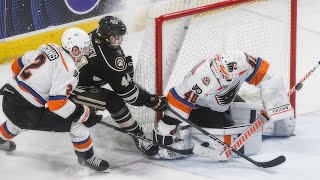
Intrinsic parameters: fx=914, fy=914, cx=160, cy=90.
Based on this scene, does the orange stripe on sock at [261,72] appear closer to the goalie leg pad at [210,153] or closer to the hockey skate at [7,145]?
the goalie leg pad at [210,153]

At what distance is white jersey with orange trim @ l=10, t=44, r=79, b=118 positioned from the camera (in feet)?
14.3

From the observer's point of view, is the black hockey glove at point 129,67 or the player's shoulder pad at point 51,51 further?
the black hockey glove at point 129,67

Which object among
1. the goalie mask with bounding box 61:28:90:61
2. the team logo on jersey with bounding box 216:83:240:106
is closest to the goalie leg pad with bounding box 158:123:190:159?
the team logo on jersey with bounding box 216:83:240:106

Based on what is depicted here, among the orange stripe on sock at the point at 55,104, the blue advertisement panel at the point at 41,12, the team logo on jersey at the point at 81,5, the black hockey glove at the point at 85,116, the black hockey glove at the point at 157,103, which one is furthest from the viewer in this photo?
the team logo on jersey at the point at 81,5

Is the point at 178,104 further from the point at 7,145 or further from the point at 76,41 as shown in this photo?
the point at 7,145

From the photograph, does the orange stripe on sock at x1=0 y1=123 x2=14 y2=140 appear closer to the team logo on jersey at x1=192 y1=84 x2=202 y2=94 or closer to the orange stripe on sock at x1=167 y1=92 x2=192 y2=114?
the orange stripe on sock at x1=167 y1=92 x2=192 y2=114

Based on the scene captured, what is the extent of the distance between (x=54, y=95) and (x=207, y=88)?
2.53 ft

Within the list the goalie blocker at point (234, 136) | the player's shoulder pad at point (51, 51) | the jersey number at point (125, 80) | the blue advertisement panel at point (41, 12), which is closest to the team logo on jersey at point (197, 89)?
the goalie blocker at point (234, 136)

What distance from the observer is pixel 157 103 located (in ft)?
15.3

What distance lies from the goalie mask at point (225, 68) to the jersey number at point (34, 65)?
32.9 inches

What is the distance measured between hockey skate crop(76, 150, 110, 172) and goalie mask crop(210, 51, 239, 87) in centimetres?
71

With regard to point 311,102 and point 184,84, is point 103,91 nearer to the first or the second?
point 184,84

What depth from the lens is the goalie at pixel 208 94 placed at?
4.55 metres

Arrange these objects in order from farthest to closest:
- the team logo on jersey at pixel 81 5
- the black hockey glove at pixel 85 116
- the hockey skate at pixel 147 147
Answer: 1. the team logo on jersey at pixel 81 5
2. the hockey skate at pixel 147 147
3. the black hockey glove at pixel 85 116
